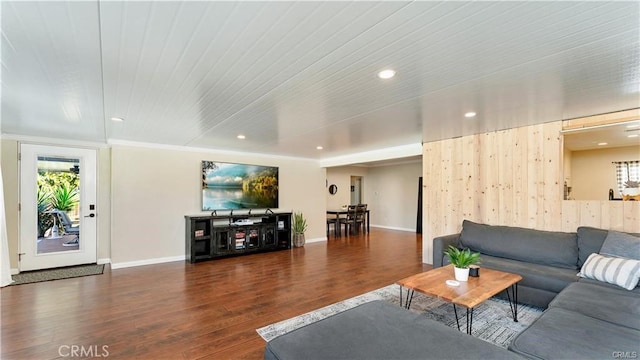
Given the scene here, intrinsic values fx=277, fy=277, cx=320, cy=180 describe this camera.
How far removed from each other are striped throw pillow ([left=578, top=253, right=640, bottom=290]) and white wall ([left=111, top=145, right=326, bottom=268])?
19.3 ft

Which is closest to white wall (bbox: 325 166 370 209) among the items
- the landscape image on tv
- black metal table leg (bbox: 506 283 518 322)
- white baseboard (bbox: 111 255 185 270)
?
the landscape image on tv

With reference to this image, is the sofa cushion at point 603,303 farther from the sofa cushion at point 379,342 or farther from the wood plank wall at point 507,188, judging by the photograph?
the wood plank wall at point 507,188

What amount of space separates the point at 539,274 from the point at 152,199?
5.98m

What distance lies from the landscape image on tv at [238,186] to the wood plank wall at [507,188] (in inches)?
138

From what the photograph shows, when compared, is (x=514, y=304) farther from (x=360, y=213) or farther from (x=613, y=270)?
(x=360, y=213)

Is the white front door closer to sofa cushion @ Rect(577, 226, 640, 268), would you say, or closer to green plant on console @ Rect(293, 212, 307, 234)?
green plant on console @ Rect(293, 212, 307, 234)

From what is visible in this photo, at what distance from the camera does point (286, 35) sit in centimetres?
166

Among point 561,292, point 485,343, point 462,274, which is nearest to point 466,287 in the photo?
point 462,274

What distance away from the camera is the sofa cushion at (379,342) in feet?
Result: 4.66

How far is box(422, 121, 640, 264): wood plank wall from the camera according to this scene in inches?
137

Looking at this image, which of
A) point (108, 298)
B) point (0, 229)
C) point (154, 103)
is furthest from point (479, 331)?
point (0, 229)

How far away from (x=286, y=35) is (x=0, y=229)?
17.0 ft

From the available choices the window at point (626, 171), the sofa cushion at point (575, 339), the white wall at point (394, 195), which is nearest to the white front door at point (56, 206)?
the sofa cushion at point (575, 339)

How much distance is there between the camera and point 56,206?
4746 millimetres
